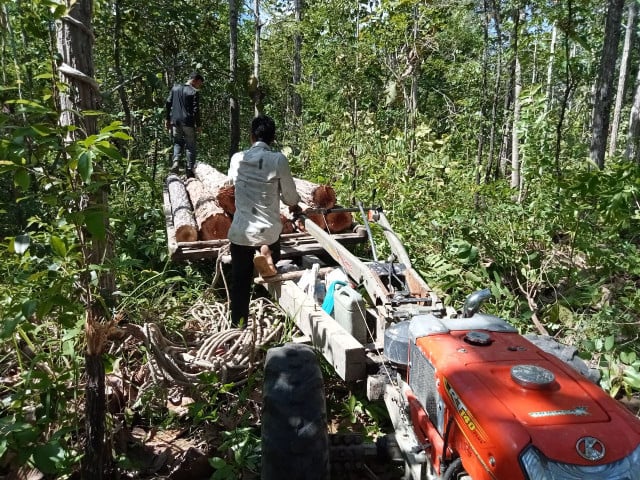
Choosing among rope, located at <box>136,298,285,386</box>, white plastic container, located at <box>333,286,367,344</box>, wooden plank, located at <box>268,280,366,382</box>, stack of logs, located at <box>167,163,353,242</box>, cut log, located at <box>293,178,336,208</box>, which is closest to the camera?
wooden plank, located at <box>268,280,366,382</box>

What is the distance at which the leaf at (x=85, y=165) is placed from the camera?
6.59ft

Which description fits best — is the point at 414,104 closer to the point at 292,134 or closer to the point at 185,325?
the point at 292,134

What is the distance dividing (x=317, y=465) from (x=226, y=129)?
14453 millimetres

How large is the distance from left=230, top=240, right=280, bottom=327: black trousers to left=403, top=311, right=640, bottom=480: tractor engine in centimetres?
202

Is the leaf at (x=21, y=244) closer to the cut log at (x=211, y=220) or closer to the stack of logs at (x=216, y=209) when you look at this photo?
the stack of logs at (x=216, y=209)

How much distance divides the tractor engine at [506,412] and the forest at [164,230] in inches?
42.1

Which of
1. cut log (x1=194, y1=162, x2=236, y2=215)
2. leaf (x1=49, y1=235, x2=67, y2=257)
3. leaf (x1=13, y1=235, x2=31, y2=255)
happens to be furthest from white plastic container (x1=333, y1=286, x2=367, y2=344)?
cut log (x1=194, y1=162, x2=236, y2=215)

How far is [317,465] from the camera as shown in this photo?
2.48 meters

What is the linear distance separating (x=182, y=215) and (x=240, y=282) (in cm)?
194

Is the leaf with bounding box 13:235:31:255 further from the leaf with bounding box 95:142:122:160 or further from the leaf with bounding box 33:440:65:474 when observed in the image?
the leaf with bounding box 33:440:65:474

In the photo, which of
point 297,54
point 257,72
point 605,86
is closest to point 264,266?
point 605,86

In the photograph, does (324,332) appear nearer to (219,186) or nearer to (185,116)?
(219,186)

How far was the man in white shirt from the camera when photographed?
14.6 feet

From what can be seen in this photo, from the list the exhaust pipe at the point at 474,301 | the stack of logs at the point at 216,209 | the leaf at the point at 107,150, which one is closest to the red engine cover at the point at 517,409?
the exhaust pipe at the point at 474,301
